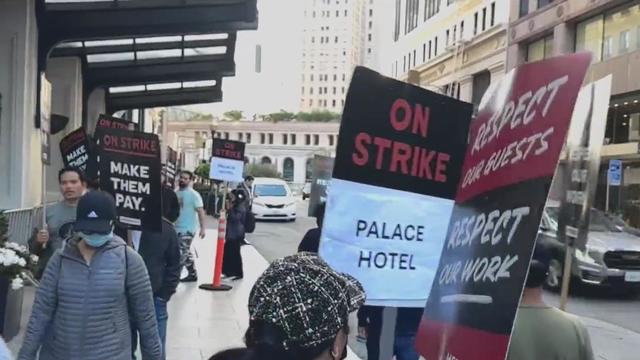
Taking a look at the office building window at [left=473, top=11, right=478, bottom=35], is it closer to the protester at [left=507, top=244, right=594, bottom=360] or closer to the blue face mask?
the blue face mask

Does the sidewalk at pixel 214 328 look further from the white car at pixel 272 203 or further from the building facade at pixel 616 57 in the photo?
the building facade at pixel 616 57

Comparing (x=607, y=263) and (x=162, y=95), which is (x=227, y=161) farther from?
(x=162, y=95)

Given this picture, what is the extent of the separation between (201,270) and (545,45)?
26.8 meters

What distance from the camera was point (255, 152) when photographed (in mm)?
117562

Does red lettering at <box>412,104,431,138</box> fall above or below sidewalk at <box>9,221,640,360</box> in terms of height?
above

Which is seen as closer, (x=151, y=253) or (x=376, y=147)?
(x=376, y=147)

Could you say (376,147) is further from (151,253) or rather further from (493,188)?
(151,253)

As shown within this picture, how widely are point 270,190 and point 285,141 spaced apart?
8987 cm

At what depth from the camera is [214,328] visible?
8727 millimetres

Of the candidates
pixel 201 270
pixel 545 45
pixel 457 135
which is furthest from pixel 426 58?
pixel 457 135

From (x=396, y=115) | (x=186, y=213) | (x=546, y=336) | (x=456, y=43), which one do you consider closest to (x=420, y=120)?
(x=396, y=115)

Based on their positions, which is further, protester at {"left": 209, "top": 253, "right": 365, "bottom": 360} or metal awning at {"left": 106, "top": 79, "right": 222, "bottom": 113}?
metal awning at {"left": 106, "top": 79, "right": 222, "bottom": 113}

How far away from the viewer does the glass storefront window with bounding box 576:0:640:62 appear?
27344 millimetres

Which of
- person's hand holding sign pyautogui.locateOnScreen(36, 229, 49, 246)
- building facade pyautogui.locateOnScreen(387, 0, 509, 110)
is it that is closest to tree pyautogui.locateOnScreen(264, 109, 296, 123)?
building facade pyautogui.locateOnScreen(387, 0, 509, 110)
